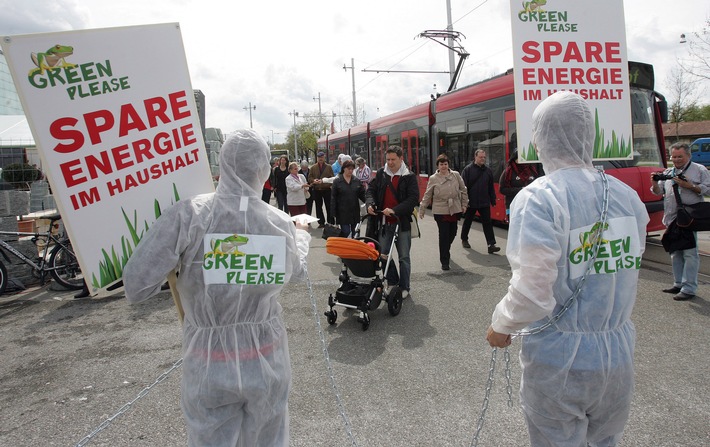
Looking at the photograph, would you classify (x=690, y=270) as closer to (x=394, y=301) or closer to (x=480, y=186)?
(x=394, y=301)

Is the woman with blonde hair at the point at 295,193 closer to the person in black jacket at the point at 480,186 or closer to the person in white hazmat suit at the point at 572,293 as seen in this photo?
the person in black jacket at the point at 480,186

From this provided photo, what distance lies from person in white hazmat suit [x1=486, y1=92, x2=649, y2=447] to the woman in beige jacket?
5476mm

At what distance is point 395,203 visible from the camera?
6125mm

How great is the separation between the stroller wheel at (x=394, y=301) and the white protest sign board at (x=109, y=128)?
132 inches

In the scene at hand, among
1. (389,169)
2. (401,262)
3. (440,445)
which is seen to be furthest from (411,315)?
(440,445)

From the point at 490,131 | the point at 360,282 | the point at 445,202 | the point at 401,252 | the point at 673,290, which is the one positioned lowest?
the point at 673,290

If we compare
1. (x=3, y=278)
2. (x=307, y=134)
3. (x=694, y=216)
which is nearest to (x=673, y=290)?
(x=694, y=216)

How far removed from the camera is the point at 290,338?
485cm

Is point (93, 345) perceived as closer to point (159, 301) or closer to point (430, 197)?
point (159, 301)

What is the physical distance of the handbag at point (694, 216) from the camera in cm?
551

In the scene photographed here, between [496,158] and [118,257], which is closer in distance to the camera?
[118,257]

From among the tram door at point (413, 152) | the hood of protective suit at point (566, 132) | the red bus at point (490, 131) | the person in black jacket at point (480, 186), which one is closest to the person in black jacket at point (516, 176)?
the person in black jacket at point (480, 186)

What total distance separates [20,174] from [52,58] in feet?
36.8

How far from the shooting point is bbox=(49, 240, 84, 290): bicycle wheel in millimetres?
7156
